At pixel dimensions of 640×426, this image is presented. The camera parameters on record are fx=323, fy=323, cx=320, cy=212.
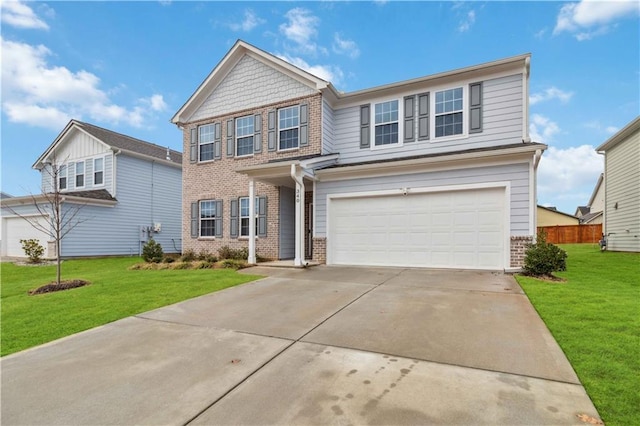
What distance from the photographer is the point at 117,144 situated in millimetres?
18578

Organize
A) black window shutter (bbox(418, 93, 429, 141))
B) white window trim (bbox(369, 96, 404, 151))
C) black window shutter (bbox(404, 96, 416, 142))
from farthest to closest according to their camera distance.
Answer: white window trim (bbox(369, 96, 404, 151)), black window shutter (bbox(404, 96, 416, 142)), black window shutter (bbox(418, 93, 429, 141))

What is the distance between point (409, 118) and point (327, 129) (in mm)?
3082

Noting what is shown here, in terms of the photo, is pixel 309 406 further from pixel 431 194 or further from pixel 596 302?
pixel 431 194

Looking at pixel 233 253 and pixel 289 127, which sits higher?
pixel 289 127

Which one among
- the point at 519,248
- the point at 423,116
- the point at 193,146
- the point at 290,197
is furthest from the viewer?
the point at 193,146

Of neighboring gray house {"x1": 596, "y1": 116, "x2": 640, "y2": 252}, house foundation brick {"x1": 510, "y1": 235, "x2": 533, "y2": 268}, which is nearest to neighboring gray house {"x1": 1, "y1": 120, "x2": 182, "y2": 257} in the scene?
house foundation brick {"x1": 510, "y1": 235, "x2": 533, "y2": 268}

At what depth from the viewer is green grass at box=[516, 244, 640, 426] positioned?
2.54 m

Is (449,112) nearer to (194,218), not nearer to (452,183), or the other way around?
(452,183)

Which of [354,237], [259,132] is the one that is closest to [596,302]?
[354,237]

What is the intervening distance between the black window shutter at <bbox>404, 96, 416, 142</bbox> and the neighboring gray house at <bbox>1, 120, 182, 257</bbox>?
15182mm

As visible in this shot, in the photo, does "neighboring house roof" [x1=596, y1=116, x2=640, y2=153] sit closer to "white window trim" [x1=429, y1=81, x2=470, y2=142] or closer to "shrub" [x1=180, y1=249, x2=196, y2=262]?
"white window trim" [x1=429, y1=81, x2=470, y2=142]

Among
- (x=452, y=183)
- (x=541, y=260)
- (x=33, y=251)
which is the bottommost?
(x=33, y=251)

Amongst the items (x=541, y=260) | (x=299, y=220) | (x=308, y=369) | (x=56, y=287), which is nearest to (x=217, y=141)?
(x=299, y=220)

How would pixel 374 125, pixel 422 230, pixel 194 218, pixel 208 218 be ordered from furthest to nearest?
1. pixel 194 218
2. pixel 208 218
3. pixel 374 125
4. pixel 422 230
